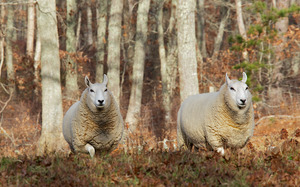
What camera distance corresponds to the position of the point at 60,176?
17.3 ft

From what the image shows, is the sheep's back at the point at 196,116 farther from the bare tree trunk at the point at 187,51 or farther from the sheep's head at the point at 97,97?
the bare tree trunk at the point at 187,51

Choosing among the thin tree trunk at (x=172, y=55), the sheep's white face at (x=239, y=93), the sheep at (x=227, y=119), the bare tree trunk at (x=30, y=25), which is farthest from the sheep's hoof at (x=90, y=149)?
the bare tree trunk at (x=30, y=25)

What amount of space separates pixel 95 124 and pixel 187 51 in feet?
16.4

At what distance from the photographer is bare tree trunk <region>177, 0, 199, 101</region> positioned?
11508 mm

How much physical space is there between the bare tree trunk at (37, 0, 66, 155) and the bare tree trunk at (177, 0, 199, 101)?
357cm

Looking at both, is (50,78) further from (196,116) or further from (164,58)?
(164,58)

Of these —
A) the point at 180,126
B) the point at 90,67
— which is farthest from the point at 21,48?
the point at 180,126

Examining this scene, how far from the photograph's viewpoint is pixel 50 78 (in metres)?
12.0

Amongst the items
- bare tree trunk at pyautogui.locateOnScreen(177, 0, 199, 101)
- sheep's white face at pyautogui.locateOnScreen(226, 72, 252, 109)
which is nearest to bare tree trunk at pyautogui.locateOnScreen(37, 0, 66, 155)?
bare tree trunk at pyautogui.locateOnScreen(177, 0, 199, 101)

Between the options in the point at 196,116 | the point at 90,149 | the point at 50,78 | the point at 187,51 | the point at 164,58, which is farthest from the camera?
the point at 164,58

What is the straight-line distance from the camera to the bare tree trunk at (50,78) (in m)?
11.8

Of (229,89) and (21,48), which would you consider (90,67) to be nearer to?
(21,48)

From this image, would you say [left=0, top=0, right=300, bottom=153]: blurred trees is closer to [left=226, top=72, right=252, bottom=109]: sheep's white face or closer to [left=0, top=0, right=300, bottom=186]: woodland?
[left=0, top=0, right=300, bottom=186]: woodland

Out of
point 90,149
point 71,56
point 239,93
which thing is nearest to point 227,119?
point 239,93
